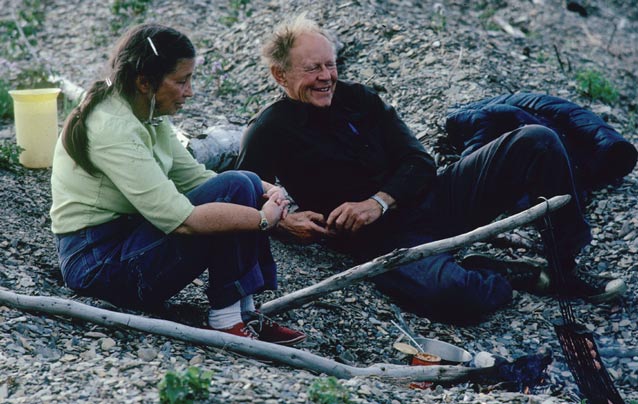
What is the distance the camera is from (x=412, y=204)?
5.06 m

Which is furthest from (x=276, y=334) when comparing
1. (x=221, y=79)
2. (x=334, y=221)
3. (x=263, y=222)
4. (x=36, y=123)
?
(x=221, y=79)

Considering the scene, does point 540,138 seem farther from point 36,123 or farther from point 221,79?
point 221,79

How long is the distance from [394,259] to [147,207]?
1210mm

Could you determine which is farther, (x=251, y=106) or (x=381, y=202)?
(x=251, y=106)

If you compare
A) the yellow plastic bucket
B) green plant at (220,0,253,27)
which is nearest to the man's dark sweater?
the yellow plastic bucket

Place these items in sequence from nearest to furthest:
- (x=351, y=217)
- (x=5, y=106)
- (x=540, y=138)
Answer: (x=351, y=217) < (x=540, y=138) < (x=5, y=106)

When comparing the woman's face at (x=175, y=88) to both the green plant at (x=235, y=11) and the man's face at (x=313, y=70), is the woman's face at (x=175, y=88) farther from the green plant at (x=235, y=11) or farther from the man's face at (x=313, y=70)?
the green plant at (x=235, y=11)

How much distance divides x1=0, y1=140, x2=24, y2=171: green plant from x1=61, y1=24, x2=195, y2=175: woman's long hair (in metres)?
2.45

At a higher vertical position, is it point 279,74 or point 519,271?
point 279,74

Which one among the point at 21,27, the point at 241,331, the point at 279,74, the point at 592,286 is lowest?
the point at 21,27

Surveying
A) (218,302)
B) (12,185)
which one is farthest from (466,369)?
(12,185)

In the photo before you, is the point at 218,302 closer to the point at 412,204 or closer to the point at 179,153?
the point at 179,153

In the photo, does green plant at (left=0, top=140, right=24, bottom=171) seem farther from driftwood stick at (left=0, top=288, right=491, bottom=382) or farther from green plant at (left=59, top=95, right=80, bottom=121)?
driftwood stick at (left=0, top=288, right=491, bottom=382)

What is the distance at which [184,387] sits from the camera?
9.75ft
